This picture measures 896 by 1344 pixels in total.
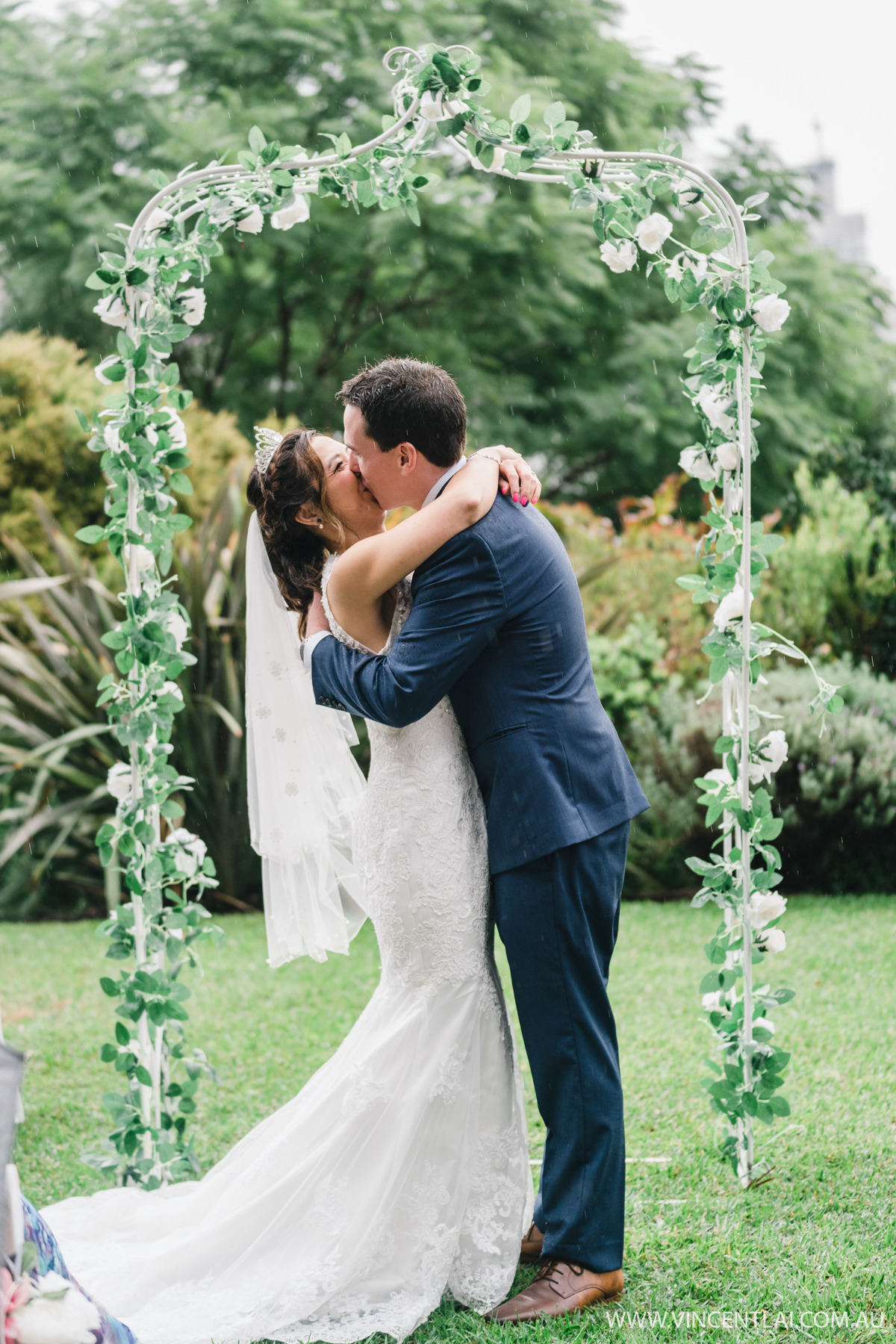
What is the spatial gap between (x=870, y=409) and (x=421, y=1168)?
1167 centimetres

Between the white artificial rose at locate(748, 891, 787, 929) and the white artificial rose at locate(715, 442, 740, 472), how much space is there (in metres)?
1.16

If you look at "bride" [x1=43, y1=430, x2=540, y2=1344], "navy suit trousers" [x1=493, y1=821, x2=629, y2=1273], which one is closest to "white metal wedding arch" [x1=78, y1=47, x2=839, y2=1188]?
"bride" [x1=43, y1=430, x2=540, y2=1344]

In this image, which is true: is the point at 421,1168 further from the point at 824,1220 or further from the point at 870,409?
the point at 870,409

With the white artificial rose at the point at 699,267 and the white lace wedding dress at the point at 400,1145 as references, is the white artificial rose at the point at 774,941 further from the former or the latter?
the white artificial rose at the point at 699,267

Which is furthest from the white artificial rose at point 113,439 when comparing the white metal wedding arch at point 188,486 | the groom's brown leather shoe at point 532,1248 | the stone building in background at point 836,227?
the stone building in background at point 836,227

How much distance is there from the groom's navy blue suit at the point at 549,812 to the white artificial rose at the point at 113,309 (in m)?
1.20

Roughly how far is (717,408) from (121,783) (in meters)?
1.92

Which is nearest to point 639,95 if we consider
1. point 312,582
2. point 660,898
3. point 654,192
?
point 660,898

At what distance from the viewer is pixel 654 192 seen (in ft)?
10.2

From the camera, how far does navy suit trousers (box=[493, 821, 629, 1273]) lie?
8.66 feet

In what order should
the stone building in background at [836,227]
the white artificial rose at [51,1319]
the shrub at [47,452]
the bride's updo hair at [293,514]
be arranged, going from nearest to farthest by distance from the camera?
1. the white artificial rose at [51,1319]
2. the bride's updo hair at [293,514]
3. the shrub at [47,452]
4. the stone building in background at [836,227]

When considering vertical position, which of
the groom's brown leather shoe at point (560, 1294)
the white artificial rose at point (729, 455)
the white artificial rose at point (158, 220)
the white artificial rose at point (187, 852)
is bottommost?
the groom's brown leather shoe at point (560, 1294)

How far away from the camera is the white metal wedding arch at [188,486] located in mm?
3104

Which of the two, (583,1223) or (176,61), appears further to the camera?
(176,61)
